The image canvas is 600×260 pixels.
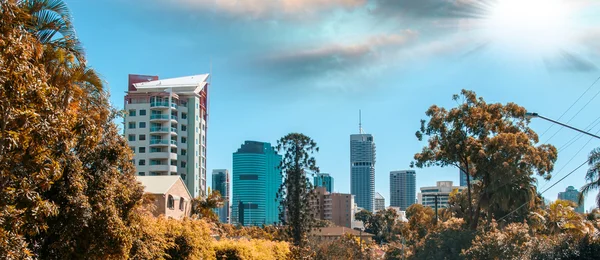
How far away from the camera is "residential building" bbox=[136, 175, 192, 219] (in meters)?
42.6

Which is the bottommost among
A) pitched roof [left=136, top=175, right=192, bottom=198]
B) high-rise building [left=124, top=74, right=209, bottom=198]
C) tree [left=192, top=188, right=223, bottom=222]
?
tree [left=192, top=188, right=223, bottom=222]

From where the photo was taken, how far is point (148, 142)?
9500 cm

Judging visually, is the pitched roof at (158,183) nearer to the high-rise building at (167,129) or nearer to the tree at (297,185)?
the tree at (297,185)

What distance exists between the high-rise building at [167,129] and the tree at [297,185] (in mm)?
34732

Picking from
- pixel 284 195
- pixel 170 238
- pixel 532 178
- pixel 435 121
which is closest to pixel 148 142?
pixel 284 195

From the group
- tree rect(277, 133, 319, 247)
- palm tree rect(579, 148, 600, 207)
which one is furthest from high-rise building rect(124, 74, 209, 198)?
palm tree rect(579, 148, 600, 207)

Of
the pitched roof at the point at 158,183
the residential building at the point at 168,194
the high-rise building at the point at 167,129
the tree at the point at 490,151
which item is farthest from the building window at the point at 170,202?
the high-rise building at the point at 167,129

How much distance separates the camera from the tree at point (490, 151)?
46281 mm

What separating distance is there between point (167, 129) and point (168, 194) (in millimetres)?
53761

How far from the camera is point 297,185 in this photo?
6316cm

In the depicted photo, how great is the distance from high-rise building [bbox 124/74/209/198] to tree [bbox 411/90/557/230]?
171 ft

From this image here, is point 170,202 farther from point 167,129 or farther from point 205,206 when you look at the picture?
point 167,129

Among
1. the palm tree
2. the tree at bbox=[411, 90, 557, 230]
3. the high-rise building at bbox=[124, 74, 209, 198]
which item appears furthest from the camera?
the high-rise building at bbox=[124, 74, 209, 198]

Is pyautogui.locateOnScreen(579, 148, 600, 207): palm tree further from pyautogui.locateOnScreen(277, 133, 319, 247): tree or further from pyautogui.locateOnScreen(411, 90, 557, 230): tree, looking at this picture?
pyautogui.locateOnScreen(277, 133, 319, 247): tree
